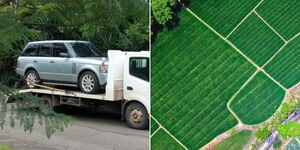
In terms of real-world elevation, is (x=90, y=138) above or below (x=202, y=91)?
below

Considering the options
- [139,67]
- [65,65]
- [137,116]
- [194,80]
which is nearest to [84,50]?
[65,65]

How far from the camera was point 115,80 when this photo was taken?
761 centimetres

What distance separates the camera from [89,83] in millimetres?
8094

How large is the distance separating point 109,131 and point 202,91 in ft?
15.2

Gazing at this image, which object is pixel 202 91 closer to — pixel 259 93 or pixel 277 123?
pixel 259 93

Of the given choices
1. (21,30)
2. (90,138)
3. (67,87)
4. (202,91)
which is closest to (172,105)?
(202,91)

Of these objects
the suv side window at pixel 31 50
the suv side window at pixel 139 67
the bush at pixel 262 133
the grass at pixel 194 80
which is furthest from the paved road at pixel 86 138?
the bush at pixel 262 133

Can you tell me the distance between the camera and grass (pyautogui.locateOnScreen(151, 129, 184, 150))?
334cm

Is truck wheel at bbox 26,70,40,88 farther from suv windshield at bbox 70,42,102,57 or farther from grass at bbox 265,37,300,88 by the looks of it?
grass at bbox 265,37,300,88

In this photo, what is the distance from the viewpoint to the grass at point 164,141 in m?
3.34

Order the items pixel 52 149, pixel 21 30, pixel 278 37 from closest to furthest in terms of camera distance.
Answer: pixel 21 30 < pixel 278 37 < pixel 52 149

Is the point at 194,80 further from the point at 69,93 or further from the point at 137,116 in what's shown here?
the point at 69,93

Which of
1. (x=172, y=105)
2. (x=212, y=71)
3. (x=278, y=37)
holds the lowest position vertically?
(x=172, y=105)

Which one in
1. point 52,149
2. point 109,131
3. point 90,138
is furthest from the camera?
point 109,131
